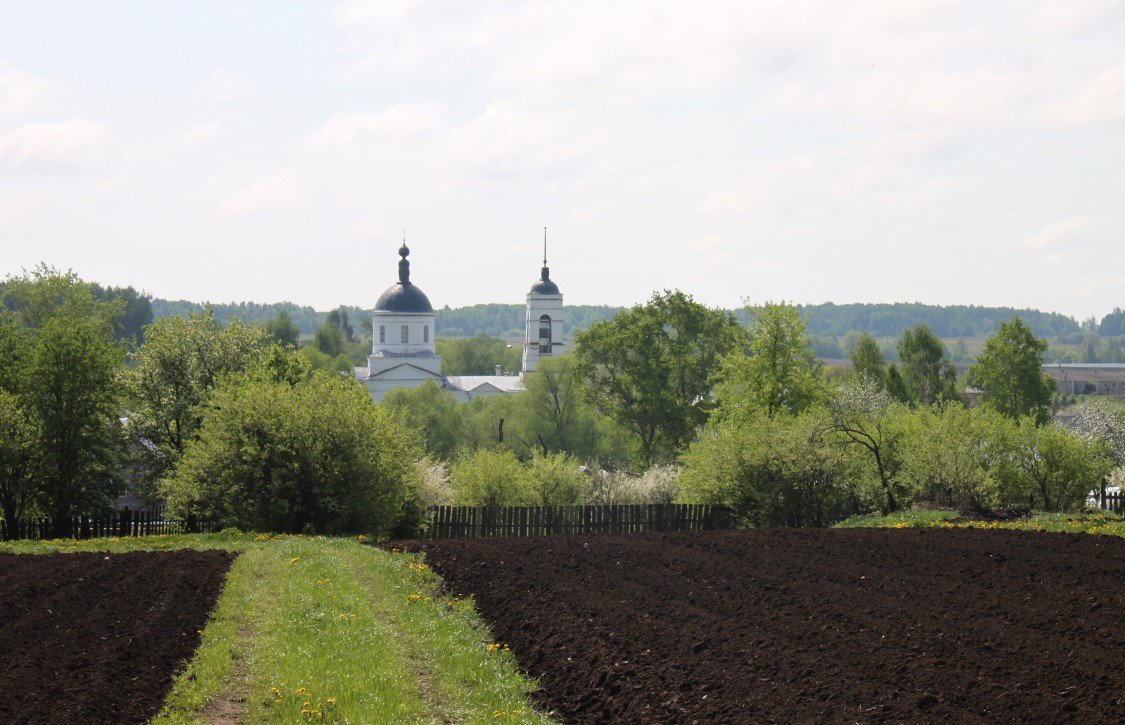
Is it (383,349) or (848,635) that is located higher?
(383,349)

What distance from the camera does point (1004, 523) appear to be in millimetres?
25812

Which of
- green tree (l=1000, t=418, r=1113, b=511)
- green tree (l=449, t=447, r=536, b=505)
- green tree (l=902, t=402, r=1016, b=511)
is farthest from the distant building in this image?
green tree (l=449, t=447, r=536, b=505)

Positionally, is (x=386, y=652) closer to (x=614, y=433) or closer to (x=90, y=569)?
(x=90, y=569)

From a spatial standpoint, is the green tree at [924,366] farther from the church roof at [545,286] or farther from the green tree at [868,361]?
the church roof at [545,286]

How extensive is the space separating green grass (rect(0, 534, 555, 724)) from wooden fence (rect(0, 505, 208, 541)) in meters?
12.1

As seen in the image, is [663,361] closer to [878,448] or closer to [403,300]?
[878,448]

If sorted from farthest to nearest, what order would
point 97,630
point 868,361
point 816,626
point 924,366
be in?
point 924,366 < point 868,361 < point 816,626 < point 97,630

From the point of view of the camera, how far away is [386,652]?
13180 mm

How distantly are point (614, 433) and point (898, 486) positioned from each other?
34.3 meters

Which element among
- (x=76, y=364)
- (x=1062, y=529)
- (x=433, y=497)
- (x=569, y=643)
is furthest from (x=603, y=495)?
(x=569, y=643)

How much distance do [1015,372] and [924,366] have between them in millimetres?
12963

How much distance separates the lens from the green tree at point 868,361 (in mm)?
71312

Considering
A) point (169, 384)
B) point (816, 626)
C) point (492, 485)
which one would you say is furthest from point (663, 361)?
point (816, 626)

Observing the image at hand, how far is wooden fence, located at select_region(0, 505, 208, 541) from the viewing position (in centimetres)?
3050
